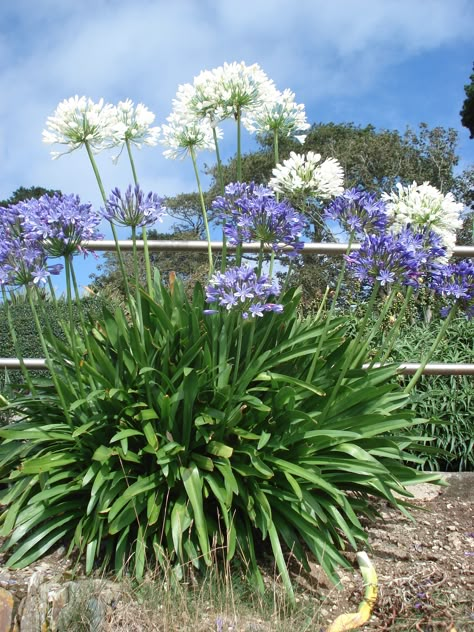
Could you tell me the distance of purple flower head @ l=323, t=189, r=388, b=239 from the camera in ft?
9.30

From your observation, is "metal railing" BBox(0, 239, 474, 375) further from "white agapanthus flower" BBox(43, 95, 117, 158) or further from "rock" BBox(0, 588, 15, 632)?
"rock" BBox(0, 588, 15, 632)

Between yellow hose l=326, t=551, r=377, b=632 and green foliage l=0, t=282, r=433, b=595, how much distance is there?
0.08 meters

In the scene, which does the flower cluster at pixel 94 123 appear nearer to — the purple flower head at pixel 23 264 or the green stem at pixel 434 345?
the purple flower head at pixel 23 264

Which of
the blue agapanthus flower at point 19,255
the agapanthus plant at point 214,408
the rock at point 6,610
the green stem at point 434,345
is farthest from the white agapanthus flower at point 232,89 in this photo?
the rock at point 6,610

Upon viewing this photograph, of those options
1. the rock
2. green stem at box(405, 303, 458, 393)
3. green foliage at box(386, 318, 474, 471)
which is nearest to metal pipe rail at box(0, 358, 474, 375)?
green foliage at box(386, 318, 474, 471)

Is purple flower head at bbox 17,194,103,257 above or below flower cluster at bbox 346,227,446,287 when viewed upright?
above

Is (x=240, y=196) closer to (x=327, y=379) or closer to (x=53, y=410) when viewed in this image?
(x=327, y=379)

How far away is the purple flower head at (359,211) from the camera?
284 cm

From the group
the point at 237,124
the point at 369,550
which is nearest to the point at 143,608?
the point at 369,550

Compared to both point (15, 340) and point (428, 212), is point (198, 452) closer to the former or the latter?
point (15, 340)

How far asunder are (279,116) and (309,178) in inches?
22.4

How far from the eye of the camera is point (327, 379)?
3139 mm

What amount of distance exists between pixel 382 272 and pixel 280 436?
2.61ft

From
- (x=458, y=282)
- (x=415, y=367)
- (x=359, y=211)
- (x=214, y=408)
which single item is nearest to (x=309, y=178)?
(x=359, y=211)
